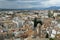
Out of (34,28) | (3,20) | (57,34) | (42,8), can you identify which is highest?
(42,8)

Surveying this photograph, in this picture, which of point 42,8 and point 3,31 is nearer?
point 3,31

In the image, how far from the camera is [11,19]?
5.64ft

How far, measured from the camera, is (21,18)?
5.72 feet

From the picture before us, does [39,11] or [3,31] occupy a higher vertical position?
[39,11]

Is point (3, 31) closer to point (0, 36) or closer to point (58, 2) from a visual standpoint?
point (0, 36)

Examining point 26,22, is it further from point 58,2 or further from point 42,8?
→ point 58,2

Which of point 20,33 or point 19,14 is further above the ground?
point 19,14

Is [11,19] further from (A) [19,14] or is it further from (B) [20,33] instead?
(B) [20,33]

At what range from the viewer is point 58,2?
5.77 ft

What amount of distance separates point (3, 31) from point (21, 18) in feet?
1.10

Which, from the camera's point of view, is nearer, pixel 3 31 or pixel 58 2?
pixel 3 31

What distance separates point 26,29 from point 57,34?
1.57ft

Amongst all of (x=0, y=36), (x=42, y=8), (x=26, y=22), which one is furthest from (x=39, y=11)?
(x=0, y=36)

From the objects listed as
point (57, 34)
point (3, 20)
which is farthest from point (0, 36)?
point (57, 34)
